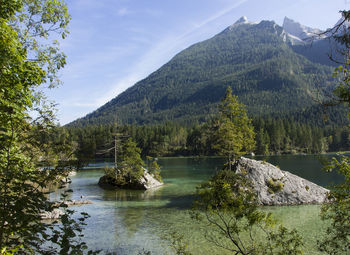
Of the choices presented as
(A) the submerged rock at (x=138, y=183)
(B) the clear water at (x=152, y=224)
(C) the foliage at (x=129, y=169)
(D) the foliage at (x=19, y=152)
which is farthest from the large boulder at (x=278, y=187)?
(D) the foliage at (x=19, y=152)

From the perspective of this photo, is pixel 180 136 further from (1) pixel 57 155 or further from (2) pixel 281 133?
(1) pixel 57 155

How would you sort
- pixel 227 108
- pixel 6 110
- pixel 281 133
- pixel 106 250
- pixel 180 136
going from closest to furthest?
pixel 6 110, pixel 106 250, pixel 227 108, pixel 281 133, pixel 180 136

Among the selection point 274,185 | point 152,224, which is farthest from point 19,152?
point 274,185

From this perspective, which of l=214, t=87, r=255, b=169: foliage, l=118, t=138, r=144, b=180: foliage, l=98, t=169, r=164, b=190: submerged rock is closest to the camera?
l=214, t=87, r=255, b=169: foliage

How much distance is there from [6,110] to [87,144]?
6.24 ft

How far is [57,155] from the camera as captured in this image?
6449 millimetres

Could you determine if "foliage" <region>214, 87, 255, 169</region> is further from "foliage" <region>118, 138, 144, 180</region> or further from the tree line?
the tree line

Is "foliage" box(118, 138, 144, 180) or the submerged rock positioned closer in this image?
the submerged rock

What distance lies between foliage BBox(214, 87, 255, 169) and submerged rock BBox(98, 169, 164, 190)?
1166cm

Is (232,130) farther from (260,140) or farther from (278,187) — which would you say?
(260,140)

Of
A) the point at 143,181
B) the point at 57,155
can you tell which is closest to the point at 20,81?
the point at 57,155

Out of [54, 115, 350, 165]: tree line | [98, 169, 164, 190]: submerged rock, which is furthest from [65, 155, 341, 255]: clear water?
[54, 115, 350, 165]: tree line

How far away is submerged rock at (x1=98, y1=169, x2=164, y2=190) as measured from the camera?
126 ft

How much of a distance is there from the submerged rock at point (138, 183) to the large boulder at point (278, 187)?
15.3 m
